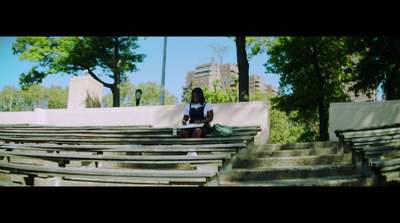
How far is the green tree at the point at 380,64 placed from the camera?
1069 cm

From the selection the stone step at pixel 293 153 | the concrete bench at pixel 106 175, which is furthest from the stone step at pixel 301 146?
the concrete bench at pixel 106 175

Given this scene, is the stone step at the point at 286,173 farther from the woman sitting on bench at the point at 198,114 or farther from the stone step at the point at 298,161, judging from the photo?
the woman sitting on bench at the point at 198,114

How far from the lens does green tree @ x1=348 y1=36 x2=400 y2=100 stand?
35.1 ft

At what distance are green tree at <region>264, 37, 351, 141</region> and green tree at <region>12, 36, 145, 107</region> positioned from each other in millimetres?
10089

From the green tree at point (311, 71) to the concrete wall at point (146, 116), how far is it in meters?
8.78

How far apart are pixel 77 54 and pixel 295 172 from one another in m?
16.1

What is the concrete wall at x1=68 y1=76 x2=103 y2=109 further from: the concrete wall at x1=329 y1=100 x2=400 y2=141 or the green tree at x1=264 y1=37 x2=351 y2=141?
the green tree at x1=264 y1=37 x2=351 y2=141
